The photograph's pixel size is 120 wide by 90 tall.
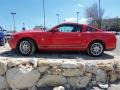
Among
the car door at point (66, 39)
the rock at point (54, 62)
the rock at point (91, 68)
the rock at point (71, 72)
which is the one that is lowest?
the rock at point (71, 72)

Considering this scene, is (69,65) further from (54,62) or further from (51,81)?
(51,81)

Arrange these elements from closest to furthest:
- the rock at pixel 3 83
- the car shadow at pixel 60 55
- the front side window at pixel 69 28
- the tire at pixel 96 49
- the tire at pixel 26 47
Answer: the rock at pixel 3 83 < the car shadow at pixel 60 55 < the tire at pixel 26 47 < the tire at pixel 96 49 < the front side window at pixel 69 28

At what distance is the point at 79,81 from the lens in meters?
9.16

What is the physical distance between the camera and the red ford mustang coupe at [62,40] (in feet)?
35.3

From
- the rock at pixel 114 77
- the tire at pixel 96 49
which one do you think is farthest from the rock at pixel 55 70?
the tire at pixel 96 49

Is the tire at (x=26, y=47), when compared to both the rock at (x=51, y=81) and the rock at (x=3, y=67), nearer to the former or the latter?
the rock at (x=3, y=67)

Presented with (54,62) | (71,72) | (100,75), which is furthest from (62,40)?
(100,75)

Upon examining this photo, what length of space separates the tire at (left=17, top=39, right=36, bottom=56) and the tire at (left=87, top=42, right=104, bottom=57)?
224 cm

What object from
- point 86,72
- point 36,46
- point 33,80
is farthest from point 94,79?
point 36,46

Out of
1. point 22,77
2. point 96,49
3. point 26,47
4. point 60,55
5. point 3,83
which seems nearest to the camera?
point 22,77

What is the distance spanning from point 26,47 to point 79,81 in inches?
108

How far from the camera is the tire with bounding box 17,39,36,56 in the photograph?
10.7 metres

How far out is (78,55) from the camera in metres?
11.1

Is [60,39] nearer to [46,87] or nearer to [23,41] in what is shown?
[23,41]
